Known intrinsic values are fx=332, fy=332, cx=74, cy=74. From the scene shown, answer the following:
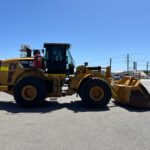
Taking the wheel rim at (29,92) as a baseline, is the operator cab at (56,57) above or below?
above

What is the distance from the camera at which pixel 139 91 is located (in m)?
14.9

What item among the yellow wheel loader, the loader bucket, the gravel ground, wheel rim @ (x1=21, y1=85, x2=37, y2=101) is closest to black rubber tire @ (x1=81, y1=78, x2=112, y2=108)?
the yellow wheel loader

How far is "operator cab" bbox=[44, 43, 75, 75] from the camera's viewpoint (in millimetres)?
16281

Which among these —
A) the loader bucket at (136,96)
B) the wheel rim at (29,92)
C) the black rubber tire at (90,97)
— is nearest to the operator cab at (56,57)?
the wheel rim at (29,92)

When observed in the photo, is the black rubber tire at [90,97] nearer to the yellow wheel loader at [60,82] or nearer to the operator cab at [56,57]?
the yellow wheel loader at [60,82]

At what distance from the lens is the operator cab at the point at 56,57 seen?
641 inches

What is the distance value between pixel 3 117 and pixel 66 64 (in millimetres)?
5276

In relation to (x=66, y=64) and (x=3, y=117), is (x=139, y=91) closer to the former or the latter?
(x=66, y=64)

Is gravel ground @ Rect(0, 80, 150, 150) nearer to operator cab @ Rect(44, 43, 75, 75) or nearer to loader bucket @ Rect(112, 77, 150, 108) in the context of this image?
loader bucket @ Rect(112, 77, 150, 108)

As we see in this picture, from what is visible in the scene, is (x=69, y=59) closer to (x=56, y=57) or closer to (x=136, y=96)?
(x=56, y=57)

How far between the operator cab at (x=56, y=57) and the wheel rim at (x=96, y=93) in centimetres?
193

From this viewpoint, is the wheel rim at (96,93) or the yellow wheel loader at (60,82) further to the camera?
the wheel rim at (96,93)

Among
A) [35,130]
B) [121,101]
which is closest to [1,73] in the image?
[121,101]

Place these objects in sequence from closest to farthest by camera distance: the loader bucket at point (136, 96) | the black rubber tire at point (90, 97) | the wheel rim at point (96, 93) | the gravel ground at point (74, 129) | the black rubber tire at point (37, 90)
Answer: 1. the gravel ground at point (74, 129)
2. the loader bucket at point (136, 96)
3. the black rubber tire at point (37, 90)
4. the black rubber tire at point (90, 97)
5. the wheel rim at point (96, 93)
